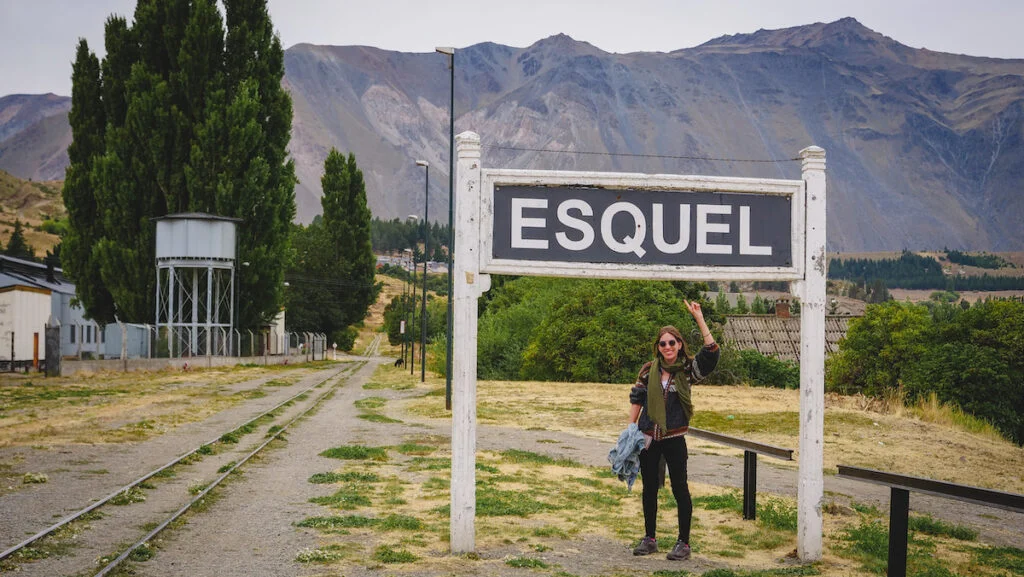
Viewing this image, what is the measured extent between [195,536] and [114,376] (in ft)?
102

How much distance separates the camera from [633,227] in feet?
25.7

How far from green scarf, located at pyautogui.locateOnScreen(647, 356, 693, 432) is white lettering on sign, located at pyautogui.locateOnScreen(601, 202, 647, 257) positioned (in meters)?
0.99

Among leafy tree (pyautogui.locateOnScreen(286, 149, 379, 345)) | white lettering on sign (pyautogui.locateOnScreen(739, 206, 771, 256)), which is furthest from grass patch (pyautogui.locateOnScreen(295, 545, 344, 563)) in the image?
leafy tree (pyautogui.locateOnScreen(286, 149, 379, 345))

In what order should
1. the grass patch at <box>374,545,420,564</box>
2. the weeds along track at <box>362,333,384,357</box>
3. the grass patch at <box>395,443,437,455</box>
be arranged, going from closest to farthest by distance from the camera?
the grass patch at <box>374,545,420,564</box>, the grass patch at <box>395,443,437,455</box>, the weeds along track at <box>362,333,384,357</box>

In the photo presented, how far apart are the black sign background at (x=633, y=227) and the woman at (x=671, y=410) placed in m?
0.68

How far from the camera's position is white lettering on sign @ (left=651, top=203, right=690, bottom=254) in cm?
782

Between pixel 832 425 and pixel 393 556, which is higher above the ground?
pixel 393 556

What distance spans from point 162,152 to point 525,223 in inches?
1745

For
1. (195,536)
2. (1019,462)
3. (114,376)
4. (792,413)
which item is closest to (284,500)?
(195,536)

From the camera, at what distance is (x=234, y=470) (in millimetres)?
12867

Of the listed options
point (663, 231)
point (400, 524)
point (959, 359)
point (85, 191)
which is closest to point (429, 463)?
point (400, 524)

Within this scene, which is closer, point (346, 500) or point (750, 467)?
point (750, 467)

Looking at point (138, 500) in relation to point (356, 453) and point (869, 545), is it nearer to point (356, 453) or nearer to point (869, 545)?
point (356, 453)

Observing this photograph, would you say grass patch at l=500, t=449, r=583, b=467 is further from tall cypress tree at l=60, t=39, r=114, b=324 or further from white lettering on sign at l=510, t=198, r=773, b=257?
tall cypress tree at l=60, t=39, r=114, b=324
